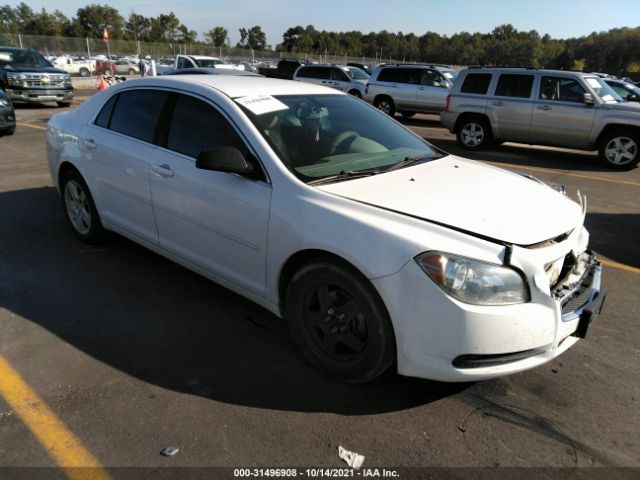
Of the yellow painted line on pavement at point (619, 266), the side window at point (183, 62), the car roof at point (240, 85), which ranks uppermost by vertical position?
the side window at point (183, 62)

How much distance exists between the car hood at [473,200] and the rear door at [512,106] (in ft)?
27.4

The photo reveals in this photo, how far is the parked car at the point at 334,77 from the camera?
18.8m

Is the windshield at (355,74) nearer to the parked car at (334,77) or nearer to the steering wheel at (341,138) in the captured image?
the parked car at (334,77)

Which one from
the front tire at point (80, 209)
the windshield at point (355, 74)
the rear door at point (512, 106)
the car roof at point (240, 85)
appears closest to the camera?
the car roof at point (240, 85)

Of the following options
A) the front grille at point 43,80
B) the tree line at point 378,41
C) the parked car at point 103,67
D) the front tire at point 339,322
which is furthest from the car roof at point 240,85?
the tree line at point 378,41

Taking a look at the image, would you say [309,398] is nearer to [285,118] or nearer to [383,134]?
[285,118]

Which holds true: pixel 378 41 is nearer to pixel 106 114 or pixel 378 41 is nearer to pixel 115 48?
pixel 115 48

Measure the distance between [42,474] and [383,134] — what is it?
3.06 metres

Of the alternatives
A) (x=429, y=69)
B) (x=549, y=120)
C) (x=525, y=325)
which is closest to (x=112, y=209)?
(x=525, y=325)

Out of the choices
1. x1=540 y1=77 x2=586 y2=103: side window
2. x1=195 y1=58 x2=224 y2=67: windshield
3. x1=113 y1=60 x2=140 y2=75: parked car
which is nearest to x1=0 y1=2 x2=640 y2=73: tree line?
x1=113 y1=60 x2=140 y2=75: parked car

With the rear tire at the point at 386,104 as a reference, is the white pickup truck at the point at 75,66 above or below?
above

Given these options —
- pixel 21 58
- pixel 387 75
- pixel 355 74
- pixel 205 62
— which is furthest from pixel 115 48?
pixel 387 75

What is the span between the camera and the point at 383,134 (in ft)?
12.8

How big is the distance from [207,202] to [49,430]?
159cm
